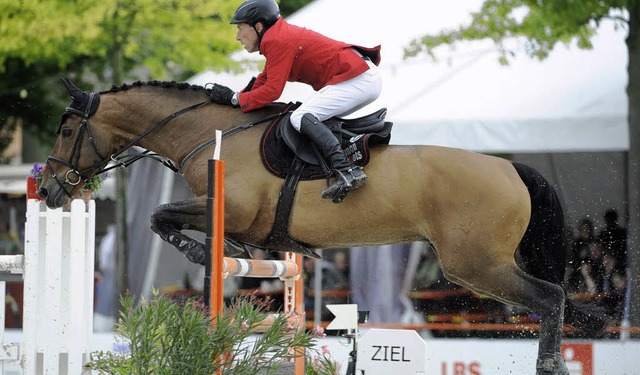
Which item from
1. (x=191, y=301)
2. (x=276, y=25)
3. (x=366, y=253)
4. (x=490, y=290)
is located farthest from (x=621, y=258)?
(x=191, y=301)

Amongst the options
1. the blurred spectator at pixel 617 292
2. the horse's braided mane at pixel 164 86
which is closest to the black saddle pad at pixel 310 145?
the horse's braided mane at pixel 164 86

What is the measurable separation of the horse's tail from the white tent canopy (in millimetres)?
4190

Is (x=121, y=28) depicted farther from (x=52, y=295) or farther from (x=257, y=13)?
(x=52, y=295)

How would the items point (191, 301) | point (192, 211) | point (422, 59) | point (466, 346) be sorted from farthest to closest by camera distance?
point (422, 59)
point (466, 346)
point (192, 211)
point (191, 301)

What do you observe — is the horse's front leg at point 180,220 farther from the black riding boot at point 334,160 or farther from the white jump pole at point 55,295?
the black riding boot at point 334,160

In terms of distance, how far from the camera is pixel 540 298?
546 centimetres

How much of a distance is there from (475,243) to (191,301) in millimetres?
1618

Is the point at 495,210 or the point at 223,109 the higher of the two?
the point at 223,109

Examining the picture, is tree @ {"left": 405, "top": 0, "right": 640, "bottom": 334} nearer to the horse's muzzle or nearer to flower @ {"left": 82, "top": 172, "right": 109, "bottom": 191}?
flower @ {"left": 82, "top": 172, "right": 109, "bottom": 191}

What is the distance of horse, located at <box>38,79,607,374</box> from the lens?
550 cm

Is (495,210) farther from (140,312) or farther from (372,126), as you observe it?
(140,312)

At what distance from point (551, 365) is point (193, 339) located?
6.37 feet

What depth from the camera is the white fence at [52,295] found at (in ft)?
18.0

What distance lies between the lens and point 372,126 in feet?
18.6
